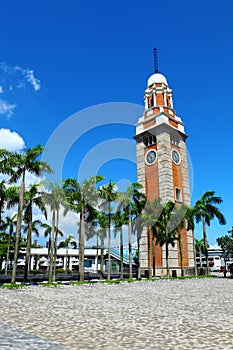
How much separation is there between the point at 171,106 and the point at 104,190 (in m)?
31.8

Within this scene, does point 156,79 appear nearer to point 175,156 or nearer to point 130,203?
Result: point 175,156

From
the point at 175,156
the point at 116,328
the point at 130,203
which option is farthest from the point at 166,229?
the point at 116,328

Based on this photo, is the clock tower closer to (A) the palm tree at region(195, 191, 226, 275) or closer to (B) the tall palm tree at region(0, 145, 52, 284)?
(A) the palm tree at region(195, 191, 226, 275)

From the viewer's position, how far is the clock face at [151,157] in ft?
175

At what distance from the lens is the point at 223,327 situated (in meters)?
8.66

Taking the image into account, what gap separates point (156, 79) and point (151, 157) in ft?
56.9

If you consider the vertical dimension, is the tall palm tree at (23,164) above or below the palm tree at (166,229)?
above

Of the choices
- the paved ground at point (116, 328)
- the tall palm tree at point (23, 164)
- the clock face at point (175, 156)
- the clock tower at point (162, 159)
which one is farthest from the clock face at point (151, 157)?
the paved ground at point (116, 328)

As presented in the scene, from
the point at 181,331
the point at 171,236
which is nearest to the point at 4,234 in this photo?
the point at 171,236

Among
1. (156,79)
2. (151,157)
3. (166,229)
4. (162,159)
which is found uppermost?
(156,79)

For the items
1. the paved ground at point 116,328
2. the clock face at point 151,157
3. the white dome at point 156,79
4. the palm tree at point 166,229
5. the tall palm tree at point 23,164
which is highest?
the white dome at point 156,79

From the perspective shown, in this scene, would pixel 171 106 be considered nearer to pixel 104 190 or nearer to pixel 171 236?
pixel 171 236

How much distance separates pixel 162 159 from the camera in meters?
51.5

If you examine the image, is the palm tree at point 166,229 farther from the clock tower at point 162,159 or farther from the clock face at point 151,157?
the clock face at point 151,157
